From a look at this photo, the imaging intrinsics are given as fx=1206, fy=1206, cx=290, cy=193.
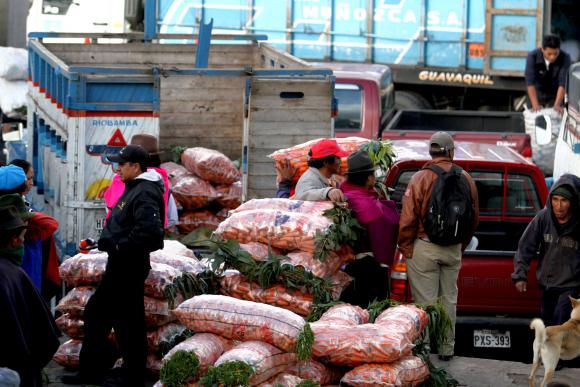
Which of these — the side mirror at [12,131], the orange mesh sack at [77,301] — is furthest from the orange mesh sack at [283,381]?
the side mirror at [12,131]

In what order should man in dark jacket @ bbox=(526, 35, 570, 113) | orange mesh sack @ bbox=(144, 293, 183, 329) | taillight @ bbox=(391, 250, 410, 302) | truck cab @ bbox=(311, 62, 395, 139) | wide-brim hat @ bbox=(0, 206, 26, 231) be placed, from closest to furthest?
1. wide-brim hat @ bbox=(0, 206, 26, 231)
2. orange mesh sack @ bbox=(144, 293, 183, 329)
3. taillight @ bbox=(391, 250, 410, 302)
4. truck cab @ bbox=(311, 62, 395, 139)
5. man in dark jacket @ bbox=(526, 35, 570, 113)

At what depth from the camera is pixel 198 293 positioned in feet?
27.9

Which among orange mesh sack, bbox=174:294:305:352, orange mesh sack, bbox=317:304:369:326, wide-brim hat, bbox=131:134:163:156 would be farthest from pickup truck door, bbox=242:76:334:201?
orange mesh sack, bbox=174:294:305:352

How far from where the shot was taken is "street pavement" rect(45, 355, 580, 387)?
29.8 feet

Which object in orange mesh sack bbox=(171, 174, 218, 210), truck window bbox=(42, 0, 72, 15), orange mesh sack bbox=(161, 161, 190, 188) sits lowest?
orange mesh sack bbox=(171, 174, 218, 210)

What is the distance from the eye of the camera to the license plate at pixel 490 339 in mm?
9852

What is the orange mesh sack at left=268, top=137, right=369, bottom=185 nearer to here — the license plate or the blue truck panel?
the license plate

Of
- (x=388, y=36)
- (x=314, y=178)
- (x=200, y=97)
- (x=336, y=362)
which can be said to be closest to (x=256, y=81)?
(x=200, y=97)

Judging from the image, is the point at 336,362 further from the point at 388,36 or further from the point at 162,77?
the point at 388,36

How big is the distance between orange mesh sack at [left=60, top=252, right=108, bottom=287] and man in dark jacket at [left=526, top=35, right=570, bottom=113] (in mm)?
9669

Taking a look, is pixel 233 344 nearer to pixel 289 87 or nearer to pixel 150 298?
pixel 150 298

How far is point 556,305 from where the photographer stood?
9.29 metres

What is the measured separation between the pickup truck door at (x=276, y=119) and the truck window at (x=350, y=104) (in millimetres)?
4659

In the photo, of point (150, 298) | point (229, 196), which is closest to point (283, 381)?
point (150, 298)
